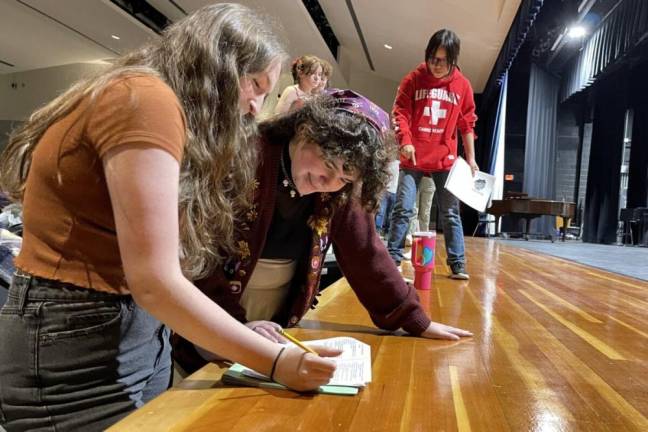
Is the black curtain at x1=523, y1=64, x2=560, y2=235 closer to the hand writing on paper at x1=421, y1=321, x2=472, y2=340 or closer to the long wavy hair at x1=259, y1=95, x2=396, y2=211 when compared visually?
the hand writing on paper at x1=421, y1=321, x2=472, y2=340

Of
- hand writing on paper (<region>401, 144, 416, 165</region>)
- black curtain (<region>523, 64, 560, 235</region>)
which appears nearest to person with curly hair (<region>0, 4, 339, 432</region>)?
hand writing on paper (<region>401, 144, 416, 165</region>)

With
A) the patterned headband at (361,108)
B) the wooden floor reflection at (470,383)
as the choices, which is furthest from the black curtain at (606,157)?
the patterned headband at (361,108)

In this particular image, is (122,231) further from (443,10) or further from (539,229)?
(539,229)

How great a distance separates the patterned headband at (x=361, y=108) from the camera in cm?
106

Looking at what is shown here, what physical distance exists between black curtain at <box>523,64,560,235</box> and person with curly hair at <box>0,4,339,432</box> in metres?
9.29

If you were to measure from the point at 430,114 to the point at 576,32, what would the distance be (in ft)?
18.4

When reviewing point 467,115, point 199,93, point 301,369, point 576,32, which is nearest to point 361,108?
point 199,93

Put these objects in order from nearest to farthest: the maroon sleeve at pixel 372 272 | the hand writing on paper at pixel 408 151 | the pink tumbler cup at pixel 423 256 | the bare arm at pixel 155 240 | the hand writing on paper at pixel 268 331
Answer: the bare arm at pixel 155 240 < the hand writing on paper at pixel 268 331 < the maroon sleeve at pixel 372 272 < the pink tumbler cup at pixel 423 256 < the hand writing on paper at pixel 408 151

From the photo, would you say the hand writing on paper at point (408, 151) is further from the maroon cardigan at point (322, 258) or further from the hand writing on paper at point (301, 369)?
the hand writing on paper at point (301, 369)

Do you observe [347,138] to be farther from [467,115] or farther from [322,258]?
[467,115]

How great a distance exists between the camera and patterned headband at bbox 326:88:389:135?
3.49 ft

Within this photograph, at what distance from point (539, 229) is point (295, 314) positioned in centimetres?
917

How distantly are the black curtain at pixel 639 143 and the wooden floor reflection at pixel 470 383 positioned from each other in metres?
8.49

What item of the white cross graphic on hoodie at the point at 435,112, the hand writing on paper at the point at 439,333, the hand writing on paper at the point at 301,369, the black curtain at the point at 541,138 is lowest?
the hand writing on paper at the point at 439,333
